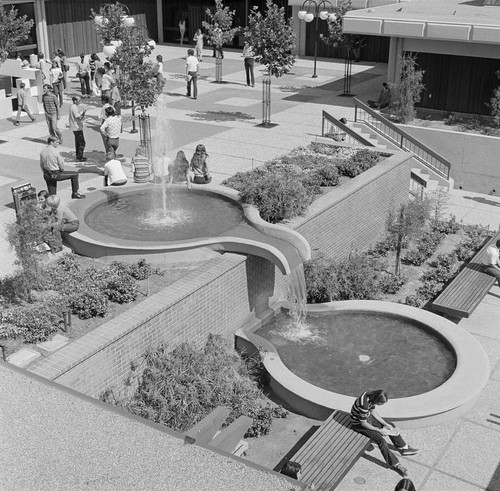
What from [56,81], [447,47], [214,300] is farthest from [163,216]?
[447,47]

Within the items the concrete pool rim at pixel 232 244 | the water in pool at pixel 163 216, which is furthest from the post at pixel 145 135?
the concrete pool rim at pixel 232 244

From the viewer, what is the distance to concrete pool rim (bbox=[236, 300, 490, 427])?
1098cm

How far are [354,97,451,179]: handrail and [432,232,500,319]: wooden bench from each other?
6.47 m

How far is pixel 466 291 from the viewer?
14.9 meters

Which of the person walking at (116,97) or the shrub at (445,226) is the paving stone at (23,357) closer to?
the shrub at (445,226)

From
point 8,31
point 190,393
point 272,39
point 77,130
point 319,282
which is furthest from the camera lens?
point 8,31

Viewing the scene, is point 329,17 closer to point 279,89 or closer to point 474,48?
point 279,89

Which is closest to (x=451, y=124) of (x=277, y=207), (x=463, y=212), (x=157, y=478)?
(x=463, y=212)

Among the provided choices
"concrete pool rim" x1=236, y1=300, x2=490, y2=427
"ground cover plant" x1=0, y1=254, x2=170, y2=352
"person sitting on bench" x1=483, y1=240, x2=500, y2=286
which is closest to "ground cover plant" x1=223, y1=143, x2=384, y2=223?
"concrete pool rim" x1=236, y1=300, x2=490, y2=427

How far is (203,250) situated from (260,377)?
8.57 feet

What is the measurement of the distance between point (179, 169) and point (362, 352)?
6.56 meters

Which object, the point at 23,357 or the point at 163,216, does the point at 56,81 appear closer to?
the point at 163,216

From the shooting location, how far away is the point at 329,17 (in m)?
31.8

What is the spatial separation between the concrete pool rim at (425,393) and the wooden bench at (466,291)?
71 cm
